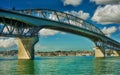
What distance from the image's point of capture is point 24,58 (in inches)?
4198

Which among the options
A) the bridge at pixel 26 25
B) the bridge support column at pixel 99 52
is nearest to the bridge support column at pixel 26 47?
the bridge at pixel 26 25

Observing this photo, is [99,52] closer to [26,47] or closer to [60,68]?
[26,47]

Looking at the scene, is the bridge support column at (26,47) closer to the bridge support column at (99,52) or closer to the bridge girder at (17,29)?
the bridge girder at (17,29)

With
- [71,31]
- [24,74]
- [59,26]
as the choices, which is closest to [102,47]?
[71,31]

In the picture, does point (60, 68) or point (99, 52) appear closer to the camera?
point (60, 68)

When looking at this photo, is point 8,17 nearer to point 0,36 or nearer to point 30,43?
point 0,36

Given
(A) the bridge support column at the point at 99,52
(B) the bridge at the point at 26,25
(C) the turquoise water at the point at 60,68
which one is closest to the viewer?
(C) the turquoise water at the point at 60,68

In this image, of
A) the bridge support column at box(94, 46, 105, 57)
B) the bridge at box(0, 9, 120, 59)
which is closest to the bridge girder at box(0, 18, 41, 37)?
the bridge at box(0, 9, 120, 59)

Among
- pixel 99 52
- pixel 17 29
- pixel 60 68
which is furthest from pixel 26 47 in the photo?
pixel 99 52

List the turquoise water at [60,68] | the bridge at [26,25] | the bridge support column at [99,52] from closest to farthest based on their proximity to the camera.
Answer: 1. the turquoise water at [60,68]
2. the bridge at [26,25]
3. the bridge support column at [99,52]

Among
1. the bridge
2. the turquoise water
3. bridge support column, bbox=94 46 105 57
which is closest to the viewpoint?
the turquoise water

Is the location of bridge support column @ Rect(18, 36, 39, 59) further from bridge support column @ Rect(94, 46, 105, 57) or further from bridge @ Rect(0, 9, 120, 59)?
bridge support column @ Rect(94, 46, 105, 57)

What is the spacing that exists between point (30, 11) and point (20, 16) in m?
13.8

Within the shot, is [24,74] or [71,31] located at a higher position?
[71,31]
